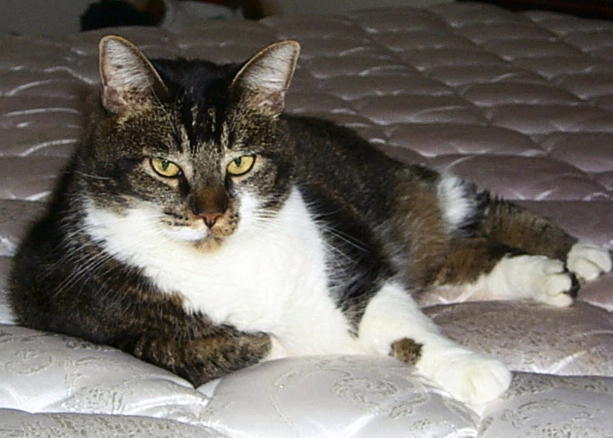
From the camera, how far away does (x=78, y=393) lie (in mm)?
1245

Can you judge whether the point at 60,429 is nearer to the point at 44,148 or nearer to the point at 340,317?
the point at 340,317

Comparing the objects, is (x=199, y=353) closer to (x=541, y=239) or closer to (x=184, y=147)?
(x=184, y=147)

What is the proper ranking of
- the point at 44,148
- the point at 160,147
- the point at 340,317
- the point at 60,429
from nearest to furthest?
1. the point at 60,429
2. the point at 160,147
3. the point at 340,317
4. the point at 44,148

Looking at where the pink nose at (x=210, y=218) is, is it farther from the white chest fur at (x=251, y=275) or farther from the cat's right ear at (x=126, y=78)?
the cat's right ear at (x=126, y=78)

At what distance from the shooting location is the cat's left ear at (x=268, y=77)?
144 cm

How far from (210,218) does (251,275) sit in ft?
0.42

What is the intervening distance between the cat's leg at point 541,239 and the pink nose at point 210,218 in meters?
0.61

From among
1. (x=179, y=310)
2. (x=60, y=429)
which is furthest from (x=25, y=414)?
(x=179, y=310)

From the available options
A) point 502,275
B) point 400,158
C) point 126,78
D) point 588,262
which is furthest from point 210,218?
point 400,158

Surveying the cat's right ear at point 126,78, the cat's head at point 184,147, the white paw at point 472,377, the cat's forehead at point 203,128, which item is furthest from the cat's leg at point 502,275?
the cat's right ear at point 126,78

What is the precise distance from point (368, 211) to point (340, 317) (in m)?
0.37

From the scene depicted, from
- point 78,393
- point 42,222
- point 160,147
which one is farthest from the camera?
point 42,222

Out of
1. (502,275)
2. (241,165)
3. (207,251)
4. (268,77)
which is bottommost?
(502,275)

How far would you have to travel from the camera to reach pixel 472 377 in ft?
4.29
